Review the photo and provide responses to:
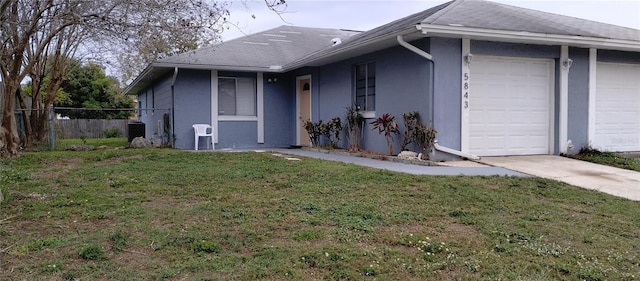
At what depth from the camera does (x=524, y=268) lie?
3699 mm

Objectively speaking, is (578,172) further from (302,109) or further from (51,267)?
(302,109)

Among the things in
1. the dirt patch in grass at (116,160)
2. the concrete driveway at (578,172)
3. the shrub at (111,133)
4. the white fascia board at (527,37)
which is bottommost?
the concrete driveway at (578,172)

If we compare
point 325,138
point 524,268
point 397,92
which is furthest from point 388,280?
point 325,138

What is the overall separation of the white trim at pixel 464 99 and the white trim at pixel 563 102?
2.25 m

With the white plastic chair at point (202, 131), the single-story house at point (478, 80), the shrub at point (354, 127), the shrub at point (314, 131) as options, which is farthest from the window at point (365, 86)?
the white plastic chair at point (202, 131)

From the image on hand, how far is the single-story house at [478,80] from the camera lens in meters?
9.59

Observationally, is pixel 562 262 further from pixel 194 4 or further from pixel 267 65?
pixel 267 65

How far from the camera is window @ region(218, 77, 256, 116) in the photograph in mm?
14359

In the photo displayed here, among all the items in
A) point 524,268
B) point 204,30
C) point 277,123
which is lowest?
point 524,268

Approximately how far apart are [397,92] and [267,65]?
196 inches

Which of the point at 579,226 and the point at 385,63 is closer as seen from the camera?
the point at 579,226

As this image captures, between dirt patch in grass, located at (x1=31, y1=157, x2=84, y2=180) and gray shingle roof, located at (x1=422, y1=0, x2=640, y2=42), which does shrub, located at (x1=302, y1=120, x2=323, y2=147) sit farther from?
dirt patch in grass, located at (x1=31, y1=157, x2=84, y2=180)

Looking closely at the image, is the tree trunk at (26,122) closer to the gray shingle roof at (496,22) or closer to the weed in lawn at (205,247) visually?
the gray shingle roof at (496,22)

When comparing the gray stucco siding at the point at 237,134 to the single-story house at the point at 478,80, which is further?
the gray stucco siding at the point at 237,134
